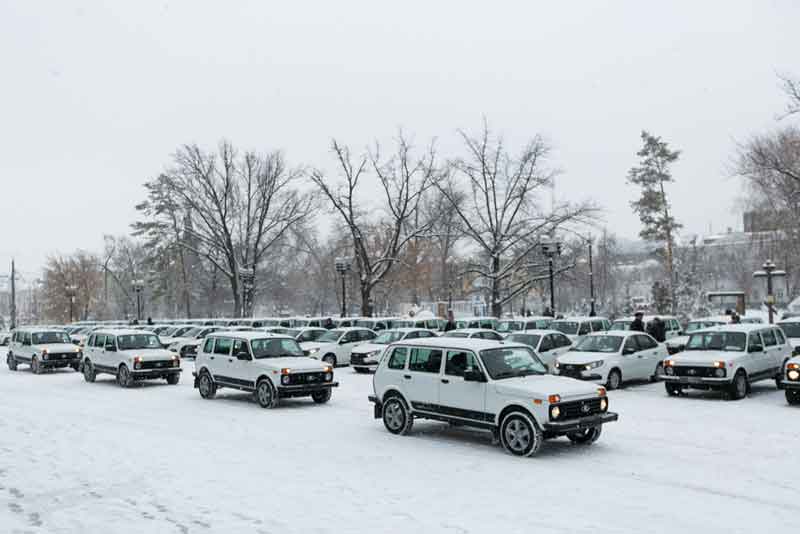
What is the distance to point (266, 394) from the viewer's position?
56.3 feet

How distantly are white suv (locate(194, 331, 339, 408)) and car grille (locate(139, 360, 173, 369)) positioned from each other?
12.6 feet

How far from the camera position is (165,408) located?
1772cm

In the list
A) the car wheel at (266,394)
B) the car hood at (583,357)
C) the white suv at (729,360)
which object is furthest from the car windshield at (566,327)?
the car wheel at (266,394)

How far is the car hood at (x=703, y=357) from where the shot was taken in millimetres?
16984

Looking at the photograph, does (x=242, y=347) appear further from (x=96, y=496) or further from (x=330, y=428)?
(x=96, y=496)

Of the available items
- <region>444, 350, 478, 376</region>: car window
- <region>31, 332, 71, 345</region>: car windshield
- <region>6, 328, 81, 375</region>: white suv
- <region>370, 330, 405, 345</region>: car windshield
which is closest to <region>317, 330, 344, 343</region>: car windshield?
<region>370, 330, 405, 345</region>: car windshield

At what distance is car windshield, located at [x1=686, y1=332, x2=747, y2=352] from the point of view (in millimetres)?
17750

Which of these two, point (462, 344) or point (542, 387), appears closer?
point (542, 387)

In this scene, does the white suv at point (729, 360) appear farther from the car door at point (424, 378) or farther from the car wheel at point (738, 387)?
the car door at point (424, 378)

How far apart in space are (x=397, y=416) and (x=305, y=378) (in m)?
4.36

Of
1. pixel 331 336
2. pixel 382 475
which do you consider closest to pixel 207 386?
pixel 382 475

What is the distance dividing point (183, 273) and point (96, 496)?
229ft

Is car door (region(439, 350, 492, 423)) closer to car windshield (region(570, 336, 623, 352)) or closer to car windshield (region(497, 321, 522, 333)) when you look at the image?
car windshield (region(570, 336, 623, 352))

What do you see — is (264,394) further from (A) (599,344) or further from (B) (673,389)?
(B) (673,389)
